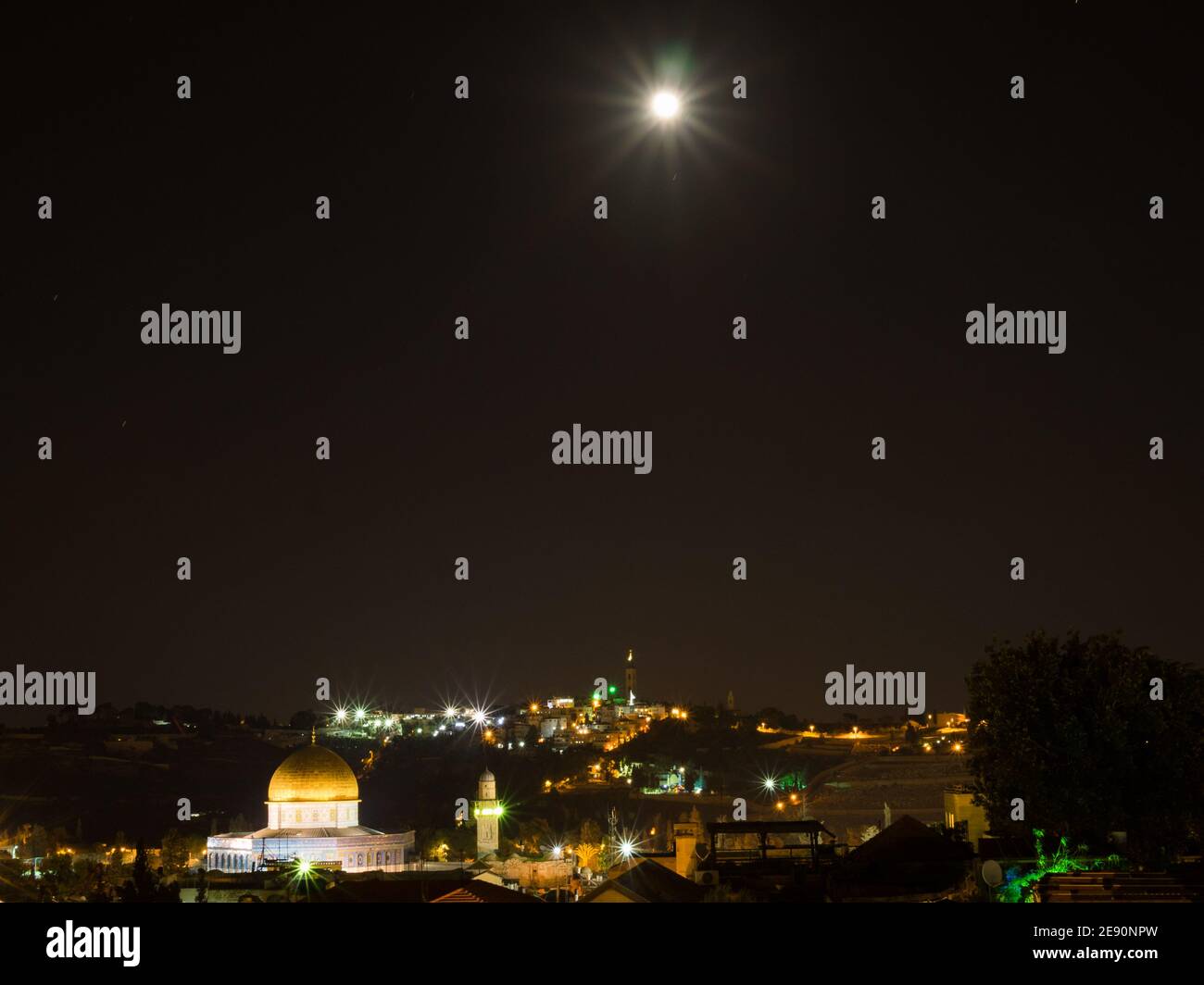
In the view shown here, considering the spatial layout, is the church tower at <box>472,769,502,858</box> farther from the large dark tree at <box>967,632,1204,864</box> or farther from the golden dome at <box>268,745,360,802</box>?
the large dark tree at <box>967,632,1204,864</box>

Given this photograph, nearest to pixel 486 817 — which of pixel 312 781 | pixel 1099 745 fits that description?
pixel 312 781

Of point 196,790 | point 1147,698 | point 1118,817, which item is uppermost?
point 1147,698

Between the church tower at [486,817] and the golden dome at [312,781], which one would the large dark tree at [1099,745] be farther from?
the church tower at [486,817]

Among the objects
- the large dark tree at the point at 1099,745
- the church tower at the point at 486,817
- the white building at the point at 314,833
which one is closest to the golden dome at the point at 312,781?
the white building at the point at 314,833

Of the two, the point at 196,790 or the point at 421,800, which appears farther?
the point at 196,790

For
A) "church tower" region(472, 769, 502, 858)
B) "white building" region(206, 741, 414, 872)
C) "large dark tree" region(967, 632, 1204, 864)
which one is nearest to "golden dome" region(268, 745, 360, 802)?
"white building" region(206, 741, 414, 872)

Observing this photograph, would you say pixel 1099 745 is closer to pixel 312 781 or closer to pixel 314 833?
pixel 314 833
